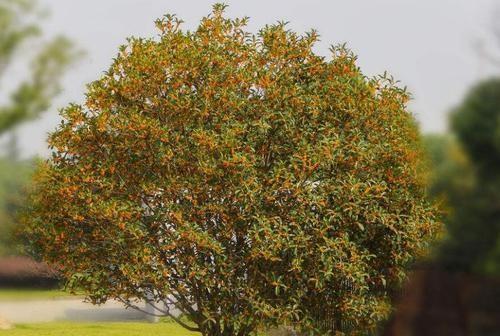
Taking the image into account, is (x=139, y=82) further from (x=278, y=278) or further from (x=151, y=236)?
(x=278, y=278)

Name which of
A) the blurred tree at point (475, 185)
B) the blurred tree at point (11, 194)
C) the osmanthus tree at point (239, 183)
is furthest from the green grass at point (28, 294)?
the blurred tree at point (475, 185)

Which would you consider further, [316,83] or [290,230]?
[316,83]

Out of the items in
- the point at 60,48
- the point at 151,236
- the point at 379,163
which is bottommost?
the point at 151,236

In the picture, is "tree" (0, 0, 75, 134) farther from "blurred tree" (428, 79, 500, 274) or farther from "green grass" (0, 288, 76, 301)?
"blurred tree" (428, 79, 500, 274)

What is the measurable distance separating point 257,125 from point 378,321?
317 cm

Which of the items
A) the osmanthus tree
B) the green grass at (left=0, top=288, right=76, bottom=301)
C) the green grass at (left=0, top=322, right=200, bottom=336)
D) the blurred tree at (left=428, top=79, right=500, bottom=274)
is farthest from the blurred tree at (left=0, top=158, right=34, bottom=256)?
the blurred tree at (left=428, top=79, right=500, bottom=274)

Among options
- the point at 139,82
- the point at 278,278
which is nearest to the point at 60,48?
the point at 139,82

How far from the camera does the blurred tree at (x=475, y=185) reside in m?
1.38

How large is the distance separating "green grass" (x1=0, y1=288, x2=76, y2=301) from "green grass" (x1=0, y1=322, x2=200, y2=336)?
16.6ft

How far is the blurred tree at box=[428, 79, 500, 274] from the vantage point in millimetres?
1376

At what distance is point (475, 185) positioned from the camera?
1413mm

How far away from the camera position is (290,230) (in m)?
10.2

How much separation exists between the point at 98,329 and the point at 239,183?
12470 millimetres

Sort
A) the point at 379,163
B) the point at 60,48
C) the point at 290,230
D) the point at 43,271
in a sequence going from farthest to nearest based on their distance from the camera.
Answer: the point at 60,48 → the point at 43,271 → the point at 379,163 → the point at 290,230
